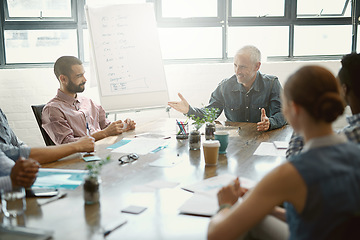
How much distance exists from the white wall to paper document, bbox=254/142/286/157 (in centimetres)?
240

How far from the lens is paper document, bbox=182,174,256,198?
1.49 m

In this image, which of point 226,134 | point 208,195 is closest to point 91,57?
point 226,134

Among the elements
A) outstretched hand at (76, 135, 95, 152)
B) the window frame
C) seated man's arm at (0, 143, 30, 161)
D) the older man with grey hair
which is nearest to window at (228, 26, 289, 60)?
the window frame

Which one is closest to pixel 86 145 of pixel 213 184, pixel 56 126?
pixel 56 126

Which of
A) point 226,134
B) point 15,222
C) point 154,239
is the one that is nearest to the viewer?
point 154,239

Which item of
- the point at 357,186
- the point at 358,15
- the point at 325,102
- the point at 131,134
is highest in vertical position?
the point at 358,15

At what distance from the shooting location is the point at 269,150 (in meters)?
2.13

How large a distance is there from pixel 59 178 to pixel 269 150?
1.13 meters

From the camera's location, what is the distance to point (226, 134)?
6.81 feet

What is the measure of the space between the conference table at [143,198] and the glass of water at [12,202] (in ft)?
0.12

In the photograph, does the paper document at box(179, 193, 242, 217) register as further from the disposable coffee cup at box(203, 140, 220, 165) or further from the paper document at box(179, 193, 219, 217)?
the disposable coffee cup at box(203, 140, 220, 165)

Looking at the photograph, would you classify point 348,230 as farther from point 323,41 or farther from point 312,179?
point 323,41

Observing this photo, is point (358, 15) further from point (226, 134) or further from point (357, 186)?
point (357, 186)

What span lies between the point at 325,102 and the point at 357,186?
23cm
